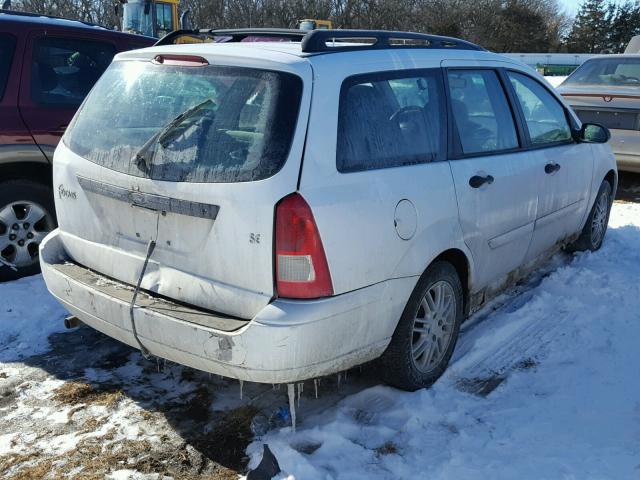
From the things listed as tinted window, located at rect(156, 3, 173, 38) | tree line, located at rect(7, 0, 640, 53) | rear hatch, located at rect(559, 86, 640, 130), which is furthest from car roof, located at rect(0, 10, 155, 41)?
tree line, located at rect(7, 0, 640, 53)

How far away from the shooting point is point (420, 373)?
3547 mm

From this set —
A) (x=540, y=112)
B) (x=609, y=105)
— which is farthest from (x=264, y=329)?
(x=609, y=105)

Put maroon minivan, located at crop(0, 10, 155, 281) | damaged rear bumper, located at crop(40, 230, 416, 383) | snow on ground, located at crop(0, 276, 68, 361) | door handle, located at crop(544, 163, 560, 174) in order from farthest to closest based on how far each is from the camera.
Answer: maroon minivan, located at crop(0, 10, 155, 281) < door handle, located at crop(544, 163, 560, 174) < snow on ground, located at crop(0, 276, 68, 361) < damaged rear bumper, located at crop(40, 230, 416, 383)

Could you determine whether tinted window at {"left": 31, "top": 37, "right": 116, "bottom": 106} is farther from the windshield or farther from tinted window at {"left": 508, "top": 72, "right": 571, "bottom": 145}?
the windshield

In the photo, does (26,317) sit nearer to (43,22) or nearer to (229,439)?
(229,439)

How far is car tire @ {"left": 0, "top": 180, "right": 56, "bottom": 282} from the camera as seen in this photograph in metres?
4.89

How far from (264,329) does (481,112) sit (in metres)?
2.12

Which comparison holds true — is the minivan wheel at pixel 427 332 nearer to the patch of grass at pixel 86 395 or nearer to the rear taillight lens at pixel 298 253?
the rear taillight lens at pixel 298 253

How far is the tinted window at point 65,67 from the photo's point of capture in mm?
5074

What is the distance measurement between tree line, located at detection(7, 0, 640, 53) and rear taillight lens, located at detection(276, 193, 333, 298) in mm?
43311

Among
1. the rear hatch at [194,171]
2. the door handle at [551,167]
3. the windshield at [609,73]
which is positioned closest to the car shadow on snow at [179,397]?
the rear hatch at [194,171]

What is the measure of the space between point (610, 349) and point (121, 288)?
9.60ft

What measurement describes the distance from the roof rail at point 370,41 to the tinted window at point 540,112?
551 mm

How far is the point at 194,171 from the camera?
9.52 feet
